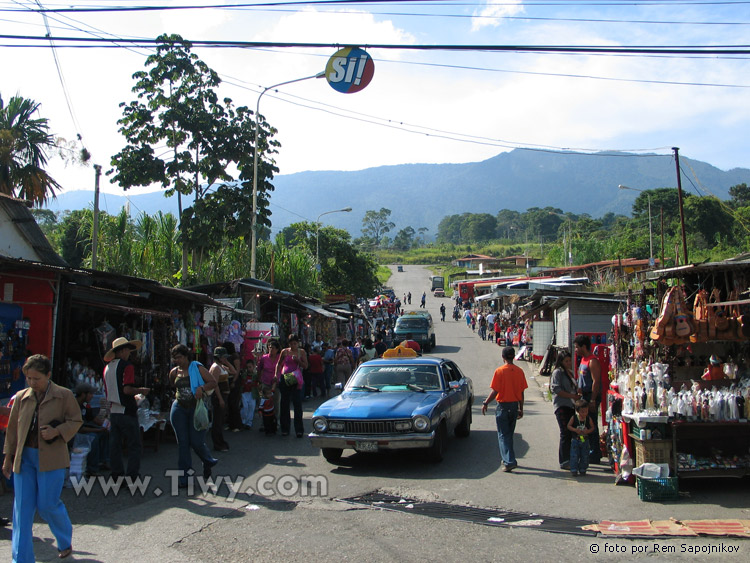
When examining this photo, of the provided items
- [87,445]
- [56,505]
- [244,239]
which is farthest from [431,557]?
[244,239]

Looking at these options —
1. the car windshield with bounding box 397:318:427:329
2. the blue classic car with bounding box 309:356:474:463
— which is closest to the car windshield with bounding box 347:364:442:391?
the blue classic car with bounding box 309:356:474:463

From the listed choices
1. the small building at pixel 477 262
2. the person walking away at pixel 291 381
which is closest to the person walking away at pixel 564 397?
the person walking away at pixel 291 381

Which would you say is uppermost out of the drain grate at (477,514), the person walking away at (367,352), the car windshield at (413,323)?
the car windshield at (413,323)

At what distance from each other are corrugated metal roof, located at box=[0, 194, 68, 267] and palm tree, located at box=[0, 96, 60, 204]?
3.73 metres

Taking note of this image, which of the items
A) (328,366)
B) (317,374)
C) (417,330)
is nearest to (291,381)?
(317,374)

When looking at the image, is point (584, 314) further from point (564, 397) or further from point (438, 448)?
point (438, 448)

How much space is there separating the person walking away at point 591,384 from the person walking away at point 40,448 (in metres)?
6.39

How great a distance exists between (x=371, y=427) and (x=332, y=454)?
801 millimetres

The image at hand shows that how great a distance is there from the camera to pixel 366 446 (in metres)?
9.12

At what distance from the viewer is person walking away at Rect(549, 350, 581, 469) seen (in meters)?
9.07

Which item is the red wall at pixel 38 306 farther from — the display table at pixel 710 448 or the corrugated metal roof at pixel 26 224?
the corrugated metal roof at pixel 26 224

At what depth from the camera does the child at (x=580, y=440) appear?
8.94m

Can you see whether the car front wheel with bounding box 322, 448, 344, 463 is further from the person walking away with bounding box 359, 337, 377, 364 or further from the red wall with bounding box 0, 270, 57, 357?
the person walking away with bounding box 359, 337, 377, 364

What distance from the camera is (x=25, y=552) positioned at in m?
5.23
